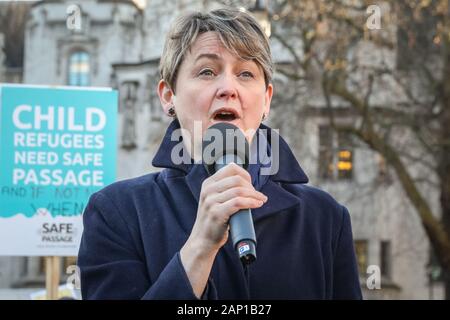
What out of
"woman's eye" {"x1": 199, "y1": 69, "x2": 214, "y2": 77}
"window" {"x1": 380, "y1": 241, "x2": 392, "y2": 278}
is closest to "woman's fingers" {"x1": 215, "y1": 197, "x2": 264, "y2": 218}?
"woman's eye" {"x1": 199, "y1": 69, "x2": 214, "y2": 77}

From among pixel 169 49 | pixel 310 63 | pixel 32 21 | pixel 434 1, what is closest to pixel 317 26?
pixel 310 63

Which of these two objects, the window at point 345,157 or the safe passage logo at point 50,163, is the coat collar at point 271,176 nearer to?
the safe passage logo at point 50,163

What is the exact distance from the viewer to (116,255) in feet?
5.48

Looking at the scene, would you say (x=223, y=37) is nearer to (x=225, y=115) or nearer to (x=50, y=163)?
(x=225, y=115)

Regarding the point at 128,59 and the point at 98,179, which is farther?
the point at 128,59

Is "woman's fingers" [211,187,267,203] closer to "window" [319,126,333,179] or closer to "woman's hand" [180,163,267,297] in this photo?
"woman's hand" [180,163,267,297]

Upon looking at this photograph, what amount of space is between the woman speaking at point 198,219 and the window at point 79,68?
51.3 feet

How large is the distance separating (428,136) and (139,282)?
10531 millimetres

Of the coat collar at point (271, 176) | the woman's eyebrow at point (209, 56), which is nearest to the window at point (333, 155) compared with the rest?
the coat collar at point (271, 176)

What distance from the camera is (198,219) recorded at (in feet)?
4.82

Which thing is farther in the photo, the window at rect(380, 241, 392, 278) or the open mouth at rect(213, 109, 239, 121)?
the window at rect(380, 241, 392, 278)

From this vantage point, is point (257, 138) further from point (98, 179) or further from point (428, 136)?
point (428, 136)

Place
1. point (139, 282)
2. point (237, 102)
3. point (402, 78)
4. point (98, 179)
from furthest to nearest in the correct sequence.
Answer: point (402, 78) → point (98, 179) → point (237, 102) → point (139, 282)

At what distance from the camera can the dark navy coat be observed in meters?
1.63
